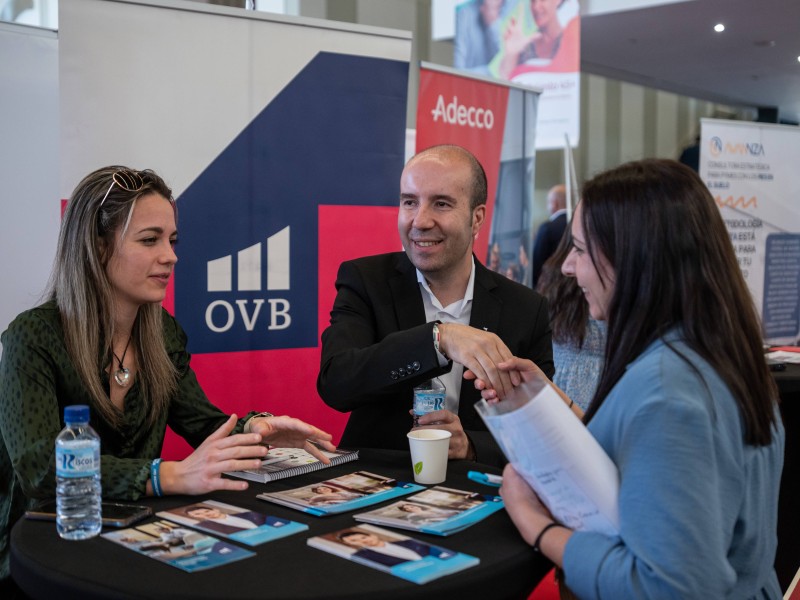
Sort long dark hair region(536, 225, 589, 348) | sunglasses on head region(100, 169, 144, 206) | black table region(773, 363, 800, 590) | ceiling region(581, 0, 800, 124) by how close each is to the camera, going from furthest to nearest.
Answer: ceiling region(581, 0, 800, 124) < black table region(773, 363, 800, 590) < long dark hair region(536, 225, 589, 348) < sunglasses on head region(100, 169, 144, 206)

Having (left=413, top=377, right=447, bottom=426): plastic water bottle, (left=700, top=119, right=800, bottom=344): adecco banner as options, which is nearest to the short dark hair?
(left=413, top=377, right=447, bottom=426): plastic water bottle

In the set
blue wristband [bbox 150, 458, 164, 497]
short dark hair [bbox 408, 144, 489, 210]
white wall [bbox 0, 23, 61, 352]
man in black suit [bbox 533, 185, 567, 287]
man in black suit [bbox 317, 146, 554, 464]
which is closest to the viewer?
blue wristband [bbox 150, 458, 164, 497]

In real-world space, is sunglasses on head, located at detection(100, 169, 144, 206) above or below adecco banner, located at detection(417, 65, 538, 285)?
below

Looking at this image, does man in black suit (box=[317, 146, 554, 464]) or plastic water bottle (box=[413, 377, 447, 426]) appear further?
man in black suit (box=[317, 146, 554, 464])

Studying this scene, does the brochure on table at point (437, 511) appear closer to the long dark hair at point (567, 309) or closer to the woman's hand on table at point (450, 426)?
the woman's hand on table at point (450, 426)

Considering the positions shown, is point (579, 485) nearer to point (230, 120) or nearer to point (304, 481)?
point (304, 481)

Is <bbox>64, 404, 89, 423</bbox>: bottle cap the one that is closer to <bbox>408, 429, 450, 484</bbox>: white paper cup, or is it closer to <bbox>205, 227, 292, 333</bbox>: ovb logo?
<bbox>408, 429, 450, 484</bbox>: white paper cup

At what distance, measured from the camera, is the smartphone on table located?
1.41 meters

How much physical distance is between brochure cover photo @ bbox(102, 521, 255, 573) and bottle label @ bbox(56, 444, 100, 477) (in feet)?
0.37

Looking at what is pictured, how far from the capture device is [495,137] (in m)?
4.25

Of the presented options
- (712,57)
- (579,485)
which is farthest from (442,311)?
(712,57)

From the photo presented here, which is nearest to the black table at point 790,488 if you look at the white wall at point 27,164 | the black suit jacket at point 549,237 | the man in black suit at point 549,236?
the white wall at point 27,164

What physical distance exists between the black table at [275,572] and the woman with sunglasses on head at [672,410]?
76 mm

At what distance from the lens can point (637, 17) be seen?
27.1 feet
